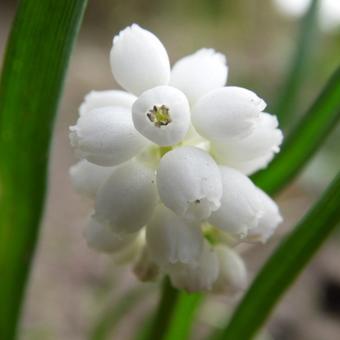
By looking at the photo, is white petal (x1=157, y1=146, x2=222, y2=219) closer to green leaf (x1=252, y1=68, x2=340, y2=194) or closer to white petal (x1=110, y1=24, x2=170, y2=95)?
white petal (x1=110, y1=24, x2=170, y2=95)

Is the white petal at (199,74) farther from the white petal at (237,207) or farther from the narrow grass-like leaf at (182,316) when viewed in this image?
the narrow grass-like leaf at (182,316)

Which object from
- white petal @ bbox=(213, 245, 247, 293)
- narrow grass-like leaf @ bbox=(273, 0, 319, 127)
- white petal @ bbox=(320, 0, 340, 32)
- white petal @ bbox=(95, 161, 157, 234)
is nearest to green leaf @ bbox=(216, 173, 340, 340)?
white petal @ bbox=(213, 245, 247, 293)

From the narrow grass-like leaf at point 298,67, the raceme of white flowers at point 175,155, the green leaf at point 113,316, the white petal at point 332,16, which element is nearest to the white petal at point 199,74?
the raceme of white flowers at point 175,155

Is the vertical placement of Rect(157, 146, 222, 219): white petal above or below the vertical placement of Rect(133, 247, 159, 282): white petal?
above

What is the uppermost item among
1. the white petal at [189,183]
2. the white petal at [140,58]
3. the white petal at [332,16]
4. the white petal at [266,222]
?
the white petal at [332,16]

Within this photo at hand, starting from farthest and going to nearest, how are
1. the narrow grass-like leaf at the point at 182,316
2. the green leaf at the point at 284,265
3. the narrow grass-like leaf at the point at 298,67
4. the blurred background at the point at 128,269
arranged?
the blurred background at the point at 128,269 < the narrow grass-like leaf at the point at 298,67 < the narrow grass-like leaf at the point at 182,316 < the green leaf at the point at 284,265

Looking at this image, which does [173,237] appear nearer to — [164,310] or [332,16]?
[164,310]

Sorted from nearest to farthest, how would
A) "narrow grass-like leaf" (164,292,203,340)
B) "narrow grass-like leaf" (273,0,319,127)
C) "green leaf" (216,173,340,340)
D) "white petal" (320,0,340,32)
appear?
1. "green leaf" (216,173,340,340)
2. "narrow grass-like leaf" (164,292,203,340)
3. "narrow grass-like leaf" (273,0,319,127)
4. "white petal" (320,0,340,32)
